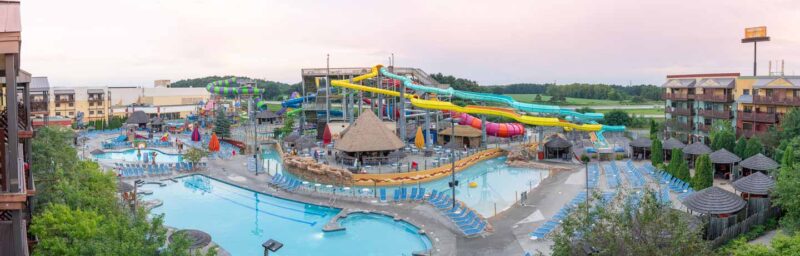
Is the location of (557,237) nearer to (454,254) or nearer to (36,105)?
(454,254)

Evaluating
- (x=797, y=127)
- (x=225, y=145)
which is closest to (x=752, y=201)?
(x=797, y=127)

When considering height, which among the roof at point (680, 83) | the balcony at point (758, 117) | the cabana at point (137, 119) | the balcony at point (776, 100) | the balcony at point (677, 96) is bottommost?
the cabana at point (137, 119)

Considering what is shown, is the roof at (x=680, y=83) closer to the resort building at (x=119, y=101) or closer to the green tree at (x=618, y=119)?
the green tree at (x=618, y=119)

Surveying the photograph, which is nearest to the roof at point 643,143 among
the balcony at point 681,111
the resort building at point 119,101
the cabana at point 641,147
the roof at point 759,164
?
the cabana at point 641,147

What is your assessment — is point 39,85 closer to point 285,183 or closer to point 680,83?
point 285,183

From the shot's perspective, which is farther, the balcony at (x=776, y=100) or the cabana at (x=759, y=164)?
the balcony at (x=776, y=100)

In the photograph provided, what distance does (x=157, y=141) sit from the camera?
2238 inches

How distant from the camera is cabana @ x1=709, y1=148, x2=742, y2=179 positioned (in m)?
32.6

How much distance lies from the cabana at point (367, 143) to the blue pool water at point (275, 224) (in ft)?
27.9

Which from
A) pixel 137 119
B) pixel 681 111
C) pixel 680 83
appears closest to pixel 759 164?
pixel 681 111

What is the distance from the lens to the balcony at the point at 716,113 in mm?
45375

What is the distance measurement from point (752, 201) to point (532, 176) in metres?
16.8

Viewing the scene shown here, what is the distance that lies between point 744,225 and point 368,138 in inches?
930

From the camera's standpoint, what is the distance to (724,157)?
3284 centimetres
